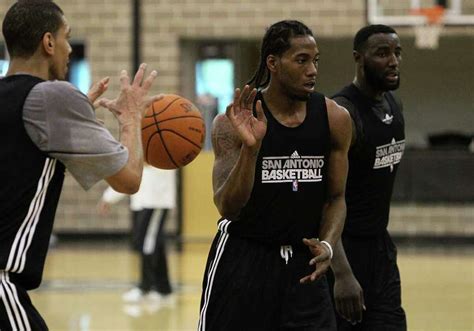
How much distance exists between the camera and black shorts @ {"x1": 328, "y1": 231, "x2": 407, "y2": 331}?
5.64 meters

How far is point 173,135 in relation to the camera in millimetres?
5438

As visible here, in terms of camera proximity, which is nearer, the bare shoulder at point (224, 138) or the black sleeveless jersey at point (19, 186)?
the black sleeveless jersey at point (19, 186)

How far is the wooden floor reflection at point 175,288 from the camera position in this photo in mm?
9727

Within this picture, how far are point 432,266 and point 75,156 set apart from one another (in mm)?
10440

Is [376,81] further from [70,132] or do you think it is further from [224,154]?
[70,132]

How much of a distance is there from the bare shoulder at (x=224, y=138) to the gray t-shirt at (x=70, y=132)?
1079 mm

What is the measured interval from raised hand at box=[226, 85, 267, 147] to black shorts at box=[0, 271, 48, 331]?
3.98 ft

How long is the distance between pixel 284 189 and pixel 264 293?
467 mm

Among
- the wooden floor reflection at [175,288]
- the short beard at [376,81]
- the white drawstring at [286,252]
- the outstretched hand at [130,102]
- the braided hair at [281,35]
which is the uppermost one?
the braided hair at [281,35]

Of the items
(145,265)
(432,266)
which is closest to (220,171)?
(145,265)

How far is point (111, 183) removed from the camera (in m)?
3.99

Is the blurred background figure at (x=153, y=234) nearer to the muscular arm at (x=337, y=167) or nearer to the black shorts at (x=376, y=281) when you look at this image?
the black shorts at (x=376, y=281)

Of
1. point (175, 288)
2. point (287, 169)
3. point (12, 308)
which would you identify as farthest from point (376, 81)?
point (175, 288)

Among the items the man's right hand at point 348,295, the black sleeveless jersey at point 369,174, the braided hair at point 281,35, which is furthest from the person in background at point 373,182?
the braided hair at point 281,35
